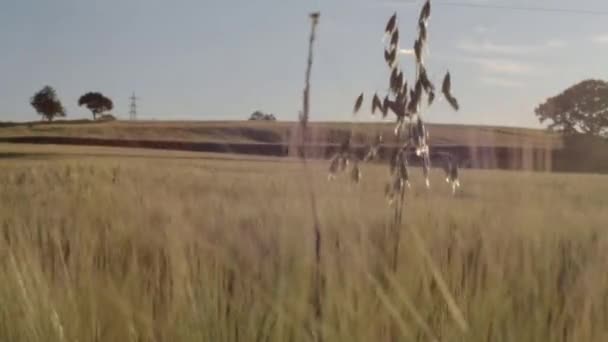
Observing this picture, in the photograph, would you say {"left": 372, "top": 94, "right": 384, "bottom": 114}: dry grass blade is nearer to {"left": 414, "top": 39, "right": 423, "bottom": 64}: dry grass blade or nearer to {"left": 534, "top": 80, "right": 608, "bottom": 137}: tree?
{"left": 414, "top": 39, "right": 423, "bottom": 64}: dry grass blade

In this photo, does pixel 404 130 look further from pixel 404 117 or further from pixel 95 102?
pixel 95 102

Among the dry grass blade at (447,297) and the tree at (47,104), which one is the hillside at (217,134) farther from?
the dry grass blade at (447,297)

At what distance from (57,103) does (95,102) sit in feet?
11.1

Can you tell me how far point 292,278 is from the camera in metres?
1.70

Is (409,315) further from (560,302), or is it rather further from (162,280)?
(162,280)

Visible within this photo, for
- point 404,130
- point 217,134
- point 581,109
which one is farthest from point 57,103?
point 404,130

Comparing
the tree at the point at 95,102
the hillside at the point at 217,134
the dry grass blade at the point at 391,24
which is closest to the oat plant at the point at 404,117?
the dry grass blade at the point at 391,24

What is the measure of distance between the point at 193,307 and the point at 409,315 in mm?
373

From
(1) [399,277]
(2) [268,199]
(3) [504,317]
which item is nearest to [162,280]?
(1) [399,277]

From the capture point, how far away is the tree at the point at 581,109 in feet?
119

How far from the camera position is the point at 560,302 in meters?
1.67

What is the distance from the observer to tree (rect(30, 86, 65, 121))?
58.8 meters

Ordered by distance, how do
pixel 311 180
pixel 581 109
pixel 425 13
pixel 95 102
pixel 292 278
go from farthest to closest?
pixel 95 102, pixel 581 109, pixel 425 13, pixel 292 278, pixel 311 180

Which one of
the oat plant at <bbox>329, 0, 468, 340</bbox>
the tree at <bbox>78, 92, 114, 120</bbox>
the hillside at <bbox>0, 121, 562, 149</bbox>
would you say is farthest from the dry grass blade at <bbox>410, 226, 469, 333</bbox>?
the tree at <bbox>78, 92, 114, 120</bbox>
